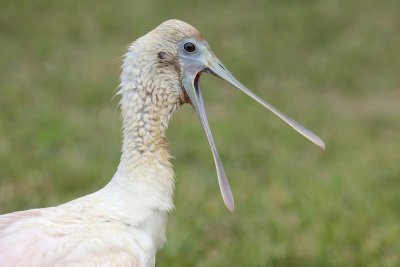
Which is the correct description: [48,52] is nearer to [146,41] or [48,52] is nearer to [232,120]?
[232,120]

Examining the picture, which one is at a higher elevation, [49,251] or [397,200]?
[49,251]

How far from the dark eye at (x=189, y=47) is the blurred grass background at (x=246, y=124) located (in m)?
0.43

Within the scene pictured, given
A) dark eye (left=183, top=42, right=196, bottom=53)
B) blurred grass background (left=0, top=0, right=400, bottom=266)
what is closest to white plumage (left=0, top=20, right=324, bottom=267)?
dark eye (left=183, top=42, right=196, bottom=53)

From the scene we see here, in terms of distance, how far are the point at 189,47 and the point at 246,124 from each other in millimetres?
4044

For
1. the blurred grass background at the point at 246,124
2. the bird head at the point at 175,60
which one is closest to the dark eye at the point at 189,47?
the bird head at the point at 175,60

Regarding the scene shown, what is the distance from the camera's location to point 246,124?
695 cm

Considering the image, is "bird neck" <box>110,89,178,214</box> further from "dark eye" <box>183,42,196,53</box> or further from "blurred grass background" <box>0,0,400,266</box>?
"blurred grass background" <box>0,0,400,266</box>

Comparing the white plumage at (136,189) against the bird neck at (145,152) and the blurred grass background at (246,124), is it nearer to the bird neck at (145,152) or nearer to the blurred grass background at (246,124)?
the bird neck at (145,152)

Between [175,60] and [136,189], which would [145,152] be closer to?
[136,189]

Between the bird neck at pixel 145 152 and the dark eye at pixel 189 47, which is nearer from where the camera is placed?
the bird neck at pixel 145 152

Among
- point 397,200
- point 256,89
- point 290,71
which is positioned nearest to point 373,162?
point 397,200

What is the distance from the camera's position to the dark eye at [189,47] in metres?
2.95

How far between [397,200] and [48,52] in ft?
15.9

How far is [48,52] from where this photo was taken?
8.08m
